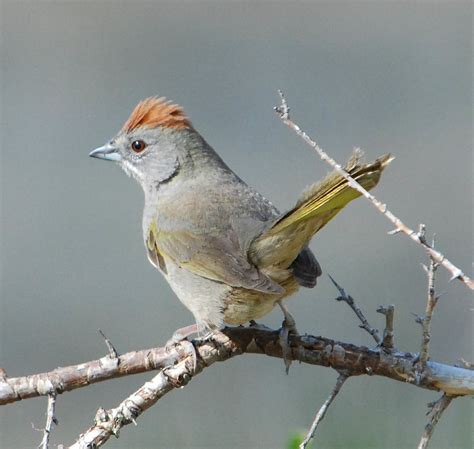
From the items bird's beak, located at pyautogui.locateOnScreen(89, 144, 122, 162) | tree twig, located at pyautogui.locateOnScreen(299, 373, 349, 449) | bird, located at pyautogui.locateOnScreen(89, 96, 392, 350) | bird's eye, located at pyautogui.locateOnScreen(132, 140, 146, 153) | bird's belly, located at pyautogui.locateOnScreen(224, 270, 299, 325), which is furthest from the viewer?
bird's beak, located at pyautogui.locateOnScreen(89, 144, 122, 162)

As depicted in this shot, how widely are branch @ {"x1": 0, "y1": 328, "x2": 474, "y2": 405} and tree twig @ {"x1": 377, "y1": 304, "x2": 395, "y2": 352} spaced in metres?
0.04

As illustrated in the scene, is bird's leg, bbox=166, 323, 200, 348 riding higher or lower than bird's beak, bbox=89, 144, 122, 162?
lower

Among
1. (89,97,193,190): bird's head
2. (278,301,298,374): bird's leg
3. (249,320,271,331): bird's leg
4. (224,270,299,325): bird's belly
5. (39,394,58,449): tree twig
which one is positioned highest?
(89,97,193,190): bird's head

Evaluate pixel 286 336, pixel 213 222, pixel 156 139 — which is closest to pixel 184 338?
pixel 286 336

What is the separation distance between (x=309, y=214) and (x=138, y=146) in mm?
1847

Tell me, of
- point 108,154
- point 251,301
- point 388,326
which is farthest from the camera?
point 108,154

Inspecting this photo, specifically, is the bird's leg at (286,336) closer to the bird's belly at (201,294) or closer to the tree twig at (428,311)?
the bird's belly at (201,294)

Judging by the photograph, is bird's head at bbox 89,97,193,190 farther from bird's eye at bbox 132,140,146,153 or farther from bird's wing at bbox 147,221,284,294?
bird's wing at bbox 147,221,284,294

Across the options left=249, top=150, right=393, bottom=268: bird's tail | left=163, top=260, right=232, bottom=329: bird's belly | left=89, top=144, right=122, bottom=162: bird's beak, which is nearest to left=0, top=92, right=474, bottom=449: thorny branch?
left=249, top=150, right=393, bottom=268: bird's tail

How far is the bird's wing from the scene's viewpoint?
440 cm

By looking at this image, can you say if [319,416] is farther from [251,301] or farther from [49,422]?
[251,301]

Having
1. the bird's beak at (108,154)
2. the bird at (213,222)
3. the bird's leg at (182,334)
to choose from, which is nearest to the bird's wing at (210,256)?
the bird at (213,222)

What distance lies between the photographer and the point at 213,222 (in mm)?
4906

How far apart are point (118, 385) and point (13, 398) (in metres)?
3.25
